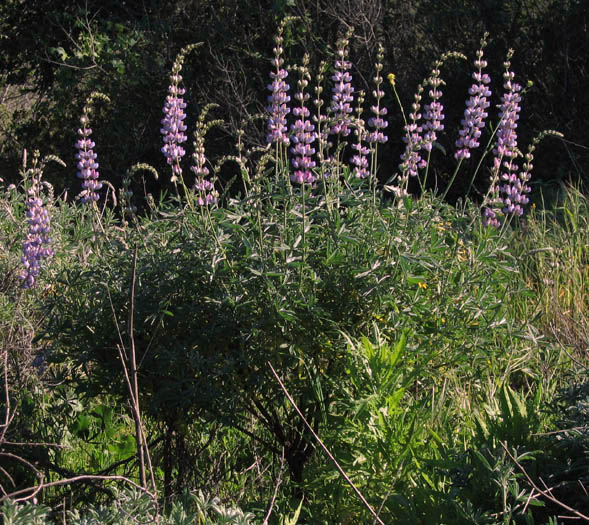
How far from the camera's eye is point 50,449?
3590 mm

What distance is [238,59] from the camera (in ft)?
34.6

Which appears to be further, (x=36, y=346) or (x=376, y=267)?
(x=36, y=346)

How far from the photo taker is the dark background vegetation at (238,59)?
9555mm

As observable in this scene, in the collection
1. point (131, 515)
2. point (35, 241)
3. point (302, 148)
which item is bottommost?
point (131, 515)

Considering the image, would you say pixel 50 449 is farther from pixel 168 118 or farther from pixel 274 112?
pixel 274 112

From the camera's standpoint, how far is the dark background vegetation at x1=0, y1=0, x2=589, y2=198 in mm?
9555

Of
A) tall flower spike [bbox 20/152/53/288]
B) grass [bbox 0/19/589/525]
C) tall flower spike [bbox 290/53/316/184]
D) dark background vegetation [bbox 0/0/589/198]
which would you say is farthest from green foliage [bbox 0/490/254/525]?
dark background vegetation [bbox 0/0/589/198]

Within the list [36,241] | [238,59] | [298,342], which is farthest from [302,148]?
[238,59]

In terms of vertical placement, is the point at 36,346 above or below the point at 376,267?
below

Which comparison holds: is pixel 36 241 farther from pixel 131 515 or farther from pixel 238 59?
pixel 238 59

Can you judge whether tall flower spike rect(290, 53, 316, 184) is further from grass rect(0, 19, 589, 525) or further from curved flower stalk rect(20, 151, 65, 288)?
curved flower stalk rect(20, 151, 65, 288)

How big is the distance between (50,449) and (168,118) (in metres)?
1.59

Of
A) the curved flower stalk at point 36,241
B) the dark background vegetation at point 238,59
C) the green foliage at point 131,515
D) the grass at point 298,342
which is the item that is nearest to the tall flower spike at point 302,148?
the grass at point 298,342

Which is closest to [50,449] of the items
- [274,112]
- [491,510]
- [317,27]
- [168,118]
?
[168,118]
